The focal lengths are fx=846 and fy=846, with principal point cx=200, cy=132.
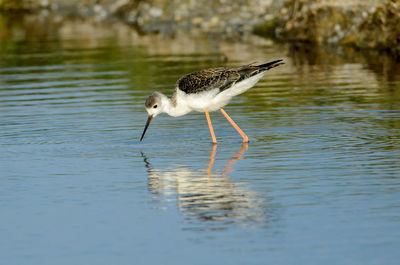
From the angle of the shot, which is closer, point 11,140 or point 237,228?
point 237,228

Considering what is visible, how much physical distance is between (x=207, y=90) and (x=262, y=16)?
20.9 meters

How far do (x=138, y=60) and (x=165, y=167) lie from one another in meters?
14.1

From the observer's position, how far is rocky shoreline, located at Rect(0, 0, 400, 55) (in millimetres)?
26609

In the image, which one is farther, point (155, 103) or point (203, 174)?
point (155, 103)

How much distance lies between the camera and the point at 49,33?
36062 mm

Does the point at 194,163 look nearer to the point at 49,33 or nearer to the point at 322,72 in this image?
the point at 322,72

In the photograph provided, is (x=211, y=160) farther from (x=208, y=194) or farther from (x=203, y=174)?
(x=208, y=194)

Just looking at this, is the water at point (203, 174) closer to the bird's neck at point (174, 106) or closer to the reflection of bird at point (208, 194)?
the reflection of bird at point (208, 194)

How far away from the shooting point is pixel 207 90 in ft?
47.1

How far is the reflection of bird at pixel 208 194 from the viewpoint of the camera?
9.69 metres

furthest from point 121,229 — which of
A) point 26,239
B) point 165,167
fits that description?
point 165,167

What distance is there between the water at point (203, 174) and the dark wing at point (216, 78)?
93 centimetres

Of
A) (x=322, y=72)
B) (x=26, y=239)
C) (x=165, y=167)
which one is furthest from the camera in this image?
(x=322, y=72)

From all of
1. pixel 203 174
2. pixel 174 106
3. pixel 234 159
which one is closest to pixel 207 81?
pixel 174 106
